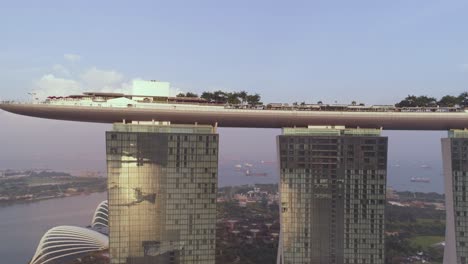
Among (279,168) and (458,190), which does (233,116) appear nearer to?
(279,168)

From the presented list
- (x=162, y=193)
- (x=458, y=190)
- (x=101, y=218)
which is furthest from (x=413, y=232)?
(x=162, y=193)

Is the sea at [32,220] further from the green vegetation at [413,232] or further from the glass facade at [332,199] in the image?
the green vegetation at [413,232]

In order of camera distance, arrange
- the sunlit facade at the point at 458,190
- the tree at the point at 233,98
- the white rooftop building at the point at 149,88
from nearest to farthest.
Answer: the white rooftop building at the point at 149,88 < the sunlit facade at the point at 458,190 < the tree at the point at 233,98

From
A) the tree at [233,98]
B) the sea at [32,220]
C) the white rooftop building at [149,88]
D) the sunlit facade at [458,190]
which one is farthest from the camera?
the sea at [32,220]

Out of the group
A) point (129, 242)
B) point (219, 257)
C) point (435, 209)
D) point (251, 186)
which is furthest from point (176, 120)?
point (251, 186)

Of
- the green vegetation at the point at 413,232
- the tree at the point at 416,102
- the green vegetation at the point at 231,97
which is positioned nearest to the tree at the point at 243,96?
the green vegetation at the point at 231,97

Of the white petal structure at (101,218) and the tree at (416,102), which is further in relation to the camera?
the white petal structure at (101,218)

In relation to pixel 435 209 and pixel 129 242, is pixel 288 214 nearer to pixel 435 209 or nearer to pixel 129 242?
pixel 129 242

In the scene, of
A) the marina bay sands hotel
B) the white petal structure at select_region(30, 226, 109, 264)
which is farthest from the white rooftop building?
the white petal structure at select_region(30, 226, 109, 264)

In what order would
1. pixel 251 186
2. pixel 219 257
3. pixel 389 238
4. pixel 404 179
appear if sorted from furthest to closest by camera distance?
1. pixel 404 179
2. pixel 251 186
3. pixel 389 238
4. pixel 219 257
